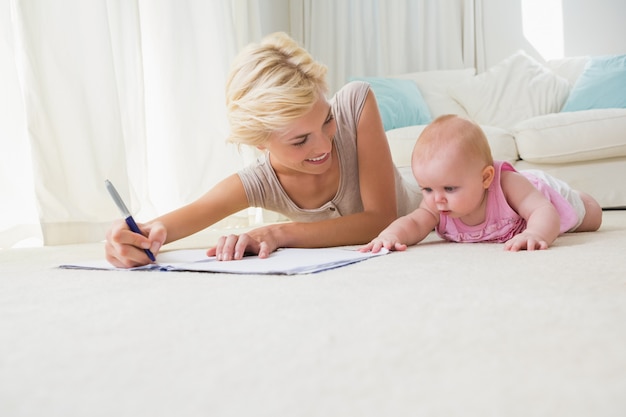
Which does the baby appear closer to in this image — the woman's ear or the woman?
the woman's ear

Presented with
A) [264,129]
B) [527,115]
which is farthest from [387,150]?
[527,115]

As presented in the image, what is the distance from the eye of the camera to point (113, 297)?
1.02 m

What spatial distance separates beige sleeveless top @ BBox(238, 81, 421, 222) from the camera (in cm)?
182

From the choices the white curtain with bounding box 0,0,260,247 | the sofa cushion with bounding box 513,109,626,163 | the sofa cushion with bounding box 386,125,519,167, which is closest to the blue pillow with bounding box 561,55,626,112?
the sofa cushion with bounding box 513,109,626,163

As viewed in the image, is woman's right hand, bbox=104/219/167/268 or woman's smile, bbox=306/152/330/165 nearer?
woman's right hand, bbox=104/219/167/268

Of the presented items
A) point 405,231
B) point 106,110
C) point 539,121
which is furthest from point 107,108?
point 539,121

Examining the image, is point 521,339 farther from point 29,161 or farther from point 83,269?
point 29,161

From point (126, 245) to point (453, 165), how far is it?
29.3 inches

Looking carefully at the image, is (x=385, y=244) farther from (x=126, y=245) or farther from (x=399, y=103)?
(x=399, y=103)

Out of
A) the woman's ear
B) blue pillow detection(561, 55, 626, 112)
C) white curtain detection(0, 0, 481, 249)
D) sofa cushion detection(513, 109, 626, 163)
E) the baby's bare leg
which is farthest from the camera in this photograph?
blue pillow detection(561, 55, 626, 112)

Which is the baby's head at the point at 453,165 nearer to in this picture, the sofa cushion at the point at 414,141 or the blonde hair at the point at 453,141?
the blonde hair at the point at 453,141

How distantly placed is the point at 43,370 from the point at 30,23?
1.95 metres

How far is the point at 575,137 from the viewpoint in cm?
309

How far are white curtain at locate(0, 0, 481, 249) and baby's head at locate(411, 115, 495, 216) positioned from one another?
139cm
